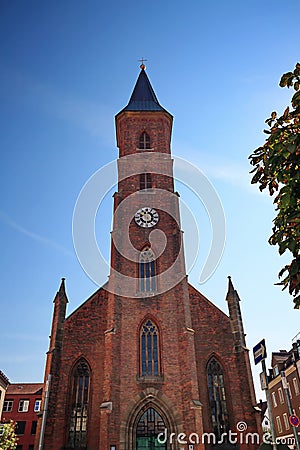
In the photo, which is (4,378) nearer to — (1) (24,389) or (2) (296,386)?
(1) (24,389)

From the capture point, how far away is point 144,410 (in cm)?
2142

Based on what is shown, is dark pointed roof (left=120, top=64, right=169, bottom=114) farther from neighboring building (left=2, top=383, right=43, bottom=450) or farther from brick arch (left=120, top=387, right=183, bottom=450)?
neighboring building (left=2, top=383, right=43, bottom=450)

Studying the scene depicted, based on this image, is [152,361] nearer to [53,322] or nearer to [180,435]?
[180,435]

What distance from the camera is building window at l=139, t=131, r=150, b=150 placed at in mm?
32422

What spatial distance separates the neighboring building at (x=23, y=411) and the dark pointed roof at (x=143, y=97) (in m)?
38.2

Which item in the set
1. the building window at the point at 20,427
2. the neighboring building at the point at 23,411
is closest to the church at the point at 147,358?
the neighboring building at the point at 23,411

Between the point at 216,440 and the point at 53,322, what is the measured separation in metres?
11.8

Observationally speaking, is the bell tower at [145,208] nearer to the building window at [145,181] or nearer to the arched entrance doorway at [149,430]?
the building window at [145,181]

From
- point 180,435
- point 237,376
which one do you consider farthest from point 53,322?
point 237,376

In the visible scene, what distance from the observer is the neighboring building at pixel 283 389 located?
1297 inches

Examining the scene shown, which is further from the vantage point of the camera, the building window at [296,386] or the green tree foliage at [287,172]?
the building window at [296,386]

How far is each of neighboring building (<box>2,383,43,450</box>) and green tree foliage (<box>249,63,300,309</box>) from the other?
50516 millimetres

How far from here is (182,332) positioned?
2336cm

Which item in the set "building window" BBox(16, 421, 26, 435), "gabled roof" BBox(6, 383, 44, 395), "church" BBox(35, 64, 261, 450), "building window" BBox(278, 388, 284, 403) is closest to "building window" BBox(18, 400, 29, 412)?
"gabled roof" BBox(6, 383, 44, 395)
